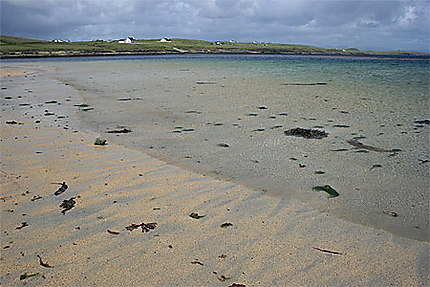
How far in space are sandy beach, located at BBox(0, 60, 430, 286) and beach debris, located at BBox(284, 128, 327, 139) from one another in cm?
212

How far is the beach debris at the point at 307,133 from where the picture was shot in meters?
7.83

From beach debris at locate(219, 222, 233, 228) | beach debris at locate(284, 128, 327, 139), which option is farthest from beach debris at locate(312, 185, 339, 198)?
beach debris at locate(284, 128, 327, 139)

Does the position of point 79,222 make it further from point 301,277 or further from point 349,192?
point 349,192

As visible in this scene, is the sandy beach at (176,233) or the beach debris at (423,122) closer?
the sandy beach at (176,233)

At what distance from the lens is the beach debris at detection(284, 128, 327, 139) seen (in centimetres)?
783

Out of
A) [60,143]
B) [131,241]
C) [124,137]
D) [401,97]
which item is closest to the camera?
[131,241]

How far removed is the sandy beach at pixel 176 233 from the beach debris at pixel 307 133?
2119mm

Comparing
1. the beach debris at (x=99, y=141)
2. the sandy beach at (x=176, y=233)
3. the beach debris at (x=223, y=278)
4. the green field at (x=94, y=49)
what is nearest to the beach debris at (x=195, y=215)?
the sandy beach at (x=176, y=233)

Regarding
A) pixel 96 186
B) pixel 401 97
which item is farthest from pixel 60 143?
pixel 401 97

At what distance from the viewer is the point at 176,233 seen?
3.72 m

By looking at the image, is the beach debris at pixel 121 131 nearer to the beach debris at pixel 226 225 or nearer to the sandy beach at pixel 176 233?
the sandy beach at pixel 176 233

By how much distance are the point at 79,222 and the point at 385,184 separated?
4.36 meters

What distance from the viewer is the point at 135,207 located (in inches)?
170

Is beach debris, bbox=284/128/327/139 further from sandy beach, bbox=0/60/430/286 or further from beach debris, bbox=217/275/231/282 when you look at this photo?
beach debris, bbox=217/275/231/282
